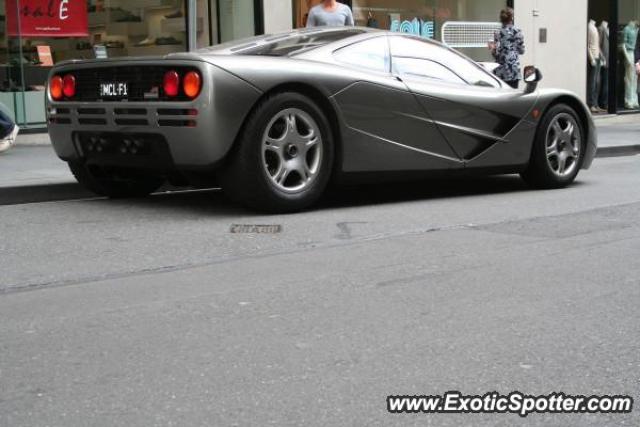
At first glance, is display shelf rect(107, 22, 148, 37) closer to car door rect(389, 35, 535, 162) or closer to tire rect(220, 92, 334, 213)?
car door rect(389, 35, 535, 162)

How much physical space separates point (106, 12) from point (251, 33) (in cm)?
212

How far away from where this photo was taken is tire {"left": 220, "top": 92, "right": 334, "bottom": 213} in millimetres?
6711

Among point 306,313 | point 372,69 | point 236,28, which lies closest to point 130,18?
point 236,28

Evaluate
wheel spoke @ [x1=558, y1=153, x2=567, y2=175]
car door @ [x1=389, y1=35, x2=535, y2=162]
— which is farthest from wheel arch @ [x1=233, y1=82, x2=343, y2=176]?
wheel spoke @ [x1=558, y1=153, x2=567, y2=175]

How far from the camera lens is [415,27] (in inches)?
642

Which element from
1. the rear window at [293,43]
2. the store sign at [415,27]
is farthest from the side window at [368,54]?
the store sign at [415,27]

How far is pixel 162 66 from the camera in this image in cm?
673

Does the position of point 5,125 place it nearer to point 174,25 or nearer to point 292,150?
point 174,25

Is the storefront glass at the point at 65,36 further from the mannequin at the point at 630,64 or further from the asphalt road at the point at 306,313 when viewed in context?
the mannequin at the point at 630,64

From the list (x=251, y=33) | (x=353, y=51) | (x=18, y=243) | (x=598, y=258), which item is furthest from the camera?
(x=251, y=33)

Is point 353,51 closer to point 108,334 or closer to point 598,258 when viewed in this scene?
point 598,258

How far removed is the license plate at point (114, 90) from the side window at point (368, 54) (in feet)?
5.07

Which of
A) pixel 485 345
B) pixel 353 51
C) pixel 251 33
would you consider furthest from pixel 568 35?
pixel 485 345

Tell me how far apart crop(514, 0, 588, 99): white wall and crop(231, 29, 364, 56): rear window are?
10.7 m
